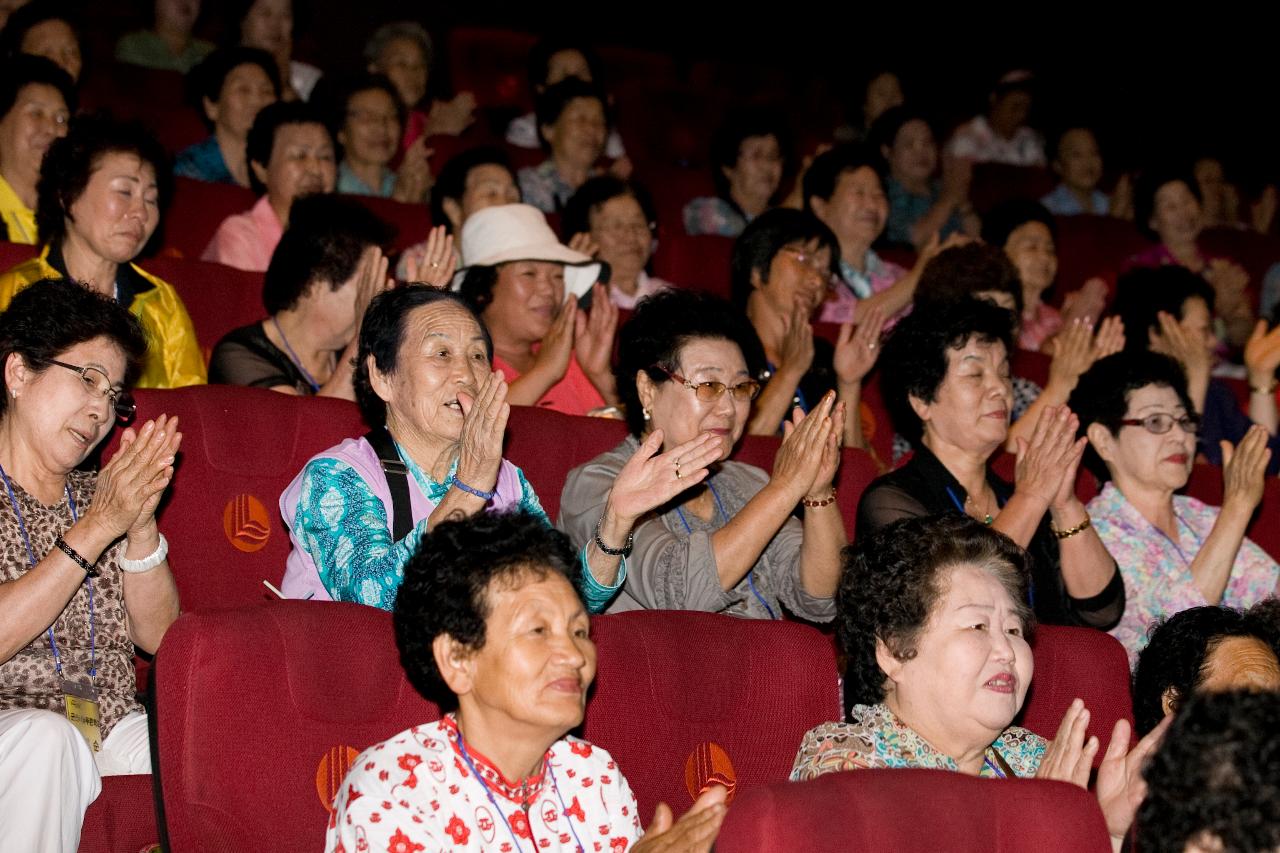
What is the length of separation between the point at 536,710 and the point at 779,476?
910mm

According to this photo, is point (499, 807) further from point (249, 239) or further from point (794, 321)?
point (249, 239)

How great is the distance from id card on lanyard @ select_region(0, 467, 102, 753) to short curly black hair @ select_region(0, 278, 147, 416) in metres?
0.19

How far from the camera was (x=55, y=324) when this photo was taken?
233cm

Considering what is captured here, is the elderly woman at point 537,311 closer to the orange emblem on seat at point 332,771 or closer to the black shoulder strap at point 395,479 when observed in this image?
the black shoulder strap at point 395,479

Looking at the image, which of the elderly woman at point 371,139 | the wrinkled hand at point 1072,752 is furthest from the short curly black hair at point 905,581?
the elderly woman at point 371,139

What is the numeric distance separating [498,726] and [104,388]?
967 millimetres

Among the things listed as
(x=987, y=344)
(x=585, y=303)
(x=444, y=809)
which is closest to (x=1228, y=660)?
(x=987, y=344)

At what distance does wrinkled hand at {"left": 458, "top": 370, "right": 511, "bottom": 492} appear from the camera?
222 centimetres

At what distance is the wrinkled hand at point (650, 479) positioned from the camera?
2326 millimetres

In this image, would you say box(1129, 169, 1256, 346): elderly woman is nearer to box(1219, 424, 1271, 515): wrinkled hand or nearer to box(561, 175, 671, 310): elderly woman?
box(561, 175, 671, 310): elderly woman

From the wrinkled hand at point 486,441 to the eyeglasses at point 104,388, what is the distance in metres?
0.56

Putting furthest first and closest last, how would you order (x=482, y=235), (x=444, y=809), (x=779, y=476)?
(x=482, y=235)
(x=779, y=476)
(x=444, y=809)

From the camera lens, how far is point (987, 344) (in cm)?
305

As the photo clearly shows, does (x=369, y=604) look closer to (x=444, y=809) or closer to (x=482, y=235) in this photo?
(x=444, y=809)
